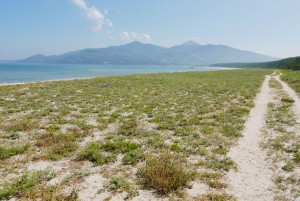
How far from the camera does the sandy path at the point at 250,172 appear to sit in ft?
26.4

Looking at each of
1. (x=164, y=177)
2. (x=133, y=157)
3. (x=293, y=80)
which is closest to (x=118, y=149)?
(x=133, y=157)

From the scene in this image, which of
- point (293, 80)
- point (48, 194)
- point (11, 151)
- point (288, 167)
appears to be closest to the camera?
point (48, 194)

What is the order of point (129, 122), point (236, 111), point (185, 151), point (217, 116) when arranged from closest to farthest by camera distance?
point (185, 151), point (129, 122), point (217, 116), point (236, 111)

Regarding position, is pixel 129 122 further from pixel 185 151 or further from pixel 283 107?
pixel 283 107

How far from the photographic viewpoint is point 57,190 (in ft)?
25.7

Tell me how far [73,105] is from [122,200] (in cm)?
1725

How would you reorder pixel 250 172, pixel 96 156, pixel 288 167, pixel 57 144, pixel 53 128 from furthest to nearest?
pixel 53 128, pixel 57 144, pixel 96 156, pixel 288 167, pixel 250 172

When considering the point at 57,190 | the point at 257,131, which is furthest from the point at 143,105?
the point at 57,190

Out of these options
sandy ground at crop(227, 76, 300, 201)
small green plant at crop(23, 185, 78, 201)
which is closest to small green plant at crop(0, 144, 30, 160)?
small green plant at crop(23, 185, 78, 201)

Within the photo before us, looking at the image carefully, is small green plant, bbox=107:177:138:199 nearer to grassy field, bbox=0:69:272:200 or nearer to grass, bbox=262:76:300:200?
grassy field, bbox=0:69:272:200

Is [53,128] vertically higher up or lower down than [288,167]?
higher up

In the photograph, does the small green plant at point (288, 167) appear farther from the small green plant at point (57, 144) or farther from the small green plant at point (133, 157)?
the small green plant at point (57, 144)

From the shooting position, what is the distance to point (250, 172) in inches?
377

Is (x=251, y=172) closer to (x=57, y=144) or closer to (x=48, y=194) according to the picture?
(x=48, y=194)
